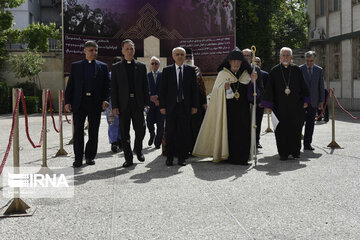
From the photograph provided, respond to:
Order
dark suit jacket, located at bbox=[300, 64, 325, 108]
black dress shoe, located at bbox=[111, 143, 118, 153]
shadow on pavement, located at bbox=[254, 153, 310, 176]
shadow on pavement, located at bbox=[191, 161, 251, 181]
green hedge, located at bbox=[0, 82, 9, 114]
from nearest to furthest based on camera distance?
1. shadow on pavement, located at bbox=[191, 161, 251, 181]
2. shadow on pavement, located at bbox=[254, 153, 310, 176]
3. black dress shoe, located at bbox=[111, 143, 118, 153]
4. dark suit jacket, located at bbox=[300, 64, 325, 108]
5. green hedge, located at bbox=[0, 82, 9, 114]

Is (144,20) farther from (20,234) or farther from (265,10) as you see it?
(20,234)

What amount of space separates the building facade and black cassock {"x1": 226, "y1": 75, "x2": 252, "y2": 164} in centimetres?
1825

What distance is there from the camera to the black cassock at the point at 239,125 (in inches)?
325

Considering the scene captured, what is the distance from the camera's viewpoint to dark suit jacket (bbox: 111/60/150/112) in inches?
318

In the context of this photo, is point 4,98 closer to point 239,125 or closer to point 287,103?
point 287,103

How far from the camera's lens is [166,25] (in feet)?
105

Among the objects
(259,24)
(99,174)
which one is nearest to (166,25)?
(259,24)

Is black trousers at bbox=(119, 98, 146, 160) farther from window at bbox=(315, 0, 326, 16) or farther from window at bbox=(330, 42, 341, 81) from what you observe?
window at bbox=(315, 0, 326, 16)

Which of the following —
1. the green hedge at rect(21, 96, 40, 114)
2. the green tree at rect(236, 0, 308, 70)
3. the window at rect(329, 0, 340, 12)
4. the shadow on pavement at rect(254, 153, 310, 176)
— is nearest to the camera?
the shadow on pavement at rect(254, 153, 310, 176)

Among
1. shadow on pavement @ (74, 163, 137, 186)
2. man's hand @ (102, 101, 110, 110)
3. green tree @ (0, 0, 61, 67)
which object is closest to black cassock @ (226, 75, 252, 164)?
shadow on pavement @ (74, 163, 137, 186)

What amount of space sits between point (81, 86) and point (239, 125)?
2659 millimetres

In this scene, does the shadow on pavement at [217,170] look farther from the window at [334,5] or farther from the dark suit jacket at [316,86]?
the window at [334,5]

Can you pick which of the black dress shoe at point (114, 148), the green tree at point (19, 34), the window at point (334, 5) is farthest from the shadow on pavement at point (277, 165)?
the green tree at point (19, 34)

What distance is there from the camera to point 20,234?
430 cm
